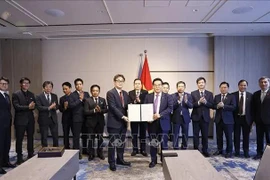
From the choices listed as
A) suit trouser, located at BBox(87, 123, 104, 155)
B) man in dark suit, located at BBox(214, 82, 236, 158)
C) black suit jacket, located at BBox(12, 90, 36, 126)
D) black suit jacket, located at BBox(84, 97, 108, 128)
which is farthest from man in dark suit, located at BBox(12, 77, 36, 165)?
man in dark suit, located at BBox(214, 82, 236, 158)

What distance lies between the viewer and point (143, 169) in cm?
357

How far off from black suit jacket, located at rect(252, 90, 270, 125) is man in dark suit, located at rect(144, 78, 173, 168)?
5.33ft

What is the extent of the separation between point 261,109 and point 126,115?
235cm

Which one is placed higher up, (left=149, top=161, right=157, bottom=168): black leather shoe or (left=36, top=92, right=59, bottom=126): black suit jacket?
(left=36, top=92, right=59, bottom=126): black suit jacket

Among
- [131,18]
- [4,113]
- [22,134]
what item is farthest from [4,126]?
[131,18]

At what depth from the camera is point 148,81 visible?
5.49 meters

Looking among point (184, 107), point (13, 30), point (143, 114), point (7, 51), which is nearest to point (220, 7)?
point (184, 107)

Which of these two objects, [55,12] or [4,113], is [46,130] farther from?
[55,12]

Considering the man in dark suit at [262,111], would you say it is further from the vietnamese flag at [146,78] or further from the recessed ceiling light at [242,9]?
the vietnamese flag at [146,78]

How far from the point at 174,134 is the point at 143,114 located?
3.43 feet

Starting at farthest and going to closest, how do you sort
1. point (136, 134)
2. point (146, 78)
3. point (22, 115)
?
point (146, 78), point (136, 134), point (22, 115)

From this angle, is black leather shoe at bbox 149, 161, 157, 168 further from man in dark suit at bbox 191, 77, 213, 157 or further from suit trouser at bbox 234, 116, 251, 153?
suit trouser at bbox 234, 116, 251, 153

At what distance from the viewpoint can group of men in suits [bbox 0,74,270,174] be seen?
362 centimetres

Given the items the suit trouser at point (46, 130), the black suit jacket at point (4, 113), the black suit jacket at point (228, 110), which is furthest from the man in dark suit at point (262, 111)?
the black suit jacket at point (4, 113)
